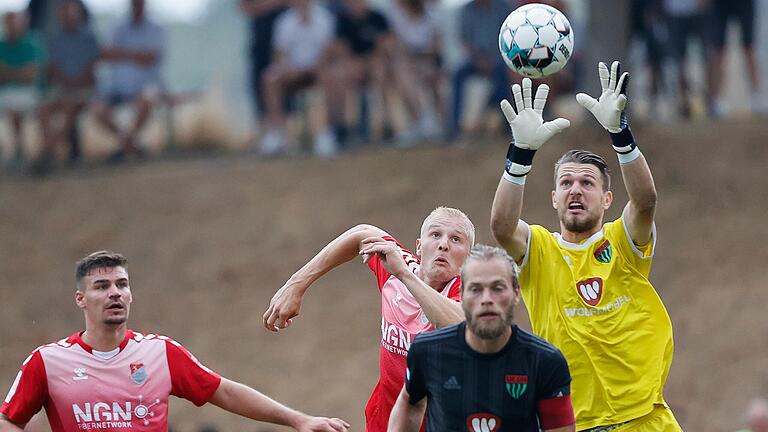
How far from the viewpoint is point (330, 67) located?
18.6m

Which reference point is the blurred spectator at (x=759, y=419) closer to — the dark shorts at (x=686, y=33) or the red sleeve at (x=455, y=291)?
the red sleeve at (x=455, y=291)

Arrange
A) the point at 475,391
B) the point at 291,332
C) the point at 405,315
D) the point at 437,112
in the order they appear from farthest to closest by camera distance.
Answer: the point at 437,112 → the point at 291,332 → the point at 405,315 → the point at 475,391

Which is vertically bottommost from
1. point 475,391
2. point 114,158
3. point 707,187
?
point 475,391

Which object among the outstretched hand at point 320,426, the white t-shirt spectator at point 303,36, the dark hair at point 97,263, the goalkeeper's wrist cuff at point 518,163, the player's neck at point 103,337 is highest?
the white t-shirt spectator at point 303,36

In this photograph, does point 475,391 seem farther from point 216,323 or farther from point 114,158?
point 114,158

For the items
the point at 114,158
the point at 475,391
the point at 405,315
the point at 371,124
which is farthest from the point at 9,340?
the point at 475,391

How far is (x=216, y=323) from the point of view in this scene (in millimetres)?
18656

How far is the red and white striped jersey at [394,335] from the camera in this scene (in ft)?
24.8

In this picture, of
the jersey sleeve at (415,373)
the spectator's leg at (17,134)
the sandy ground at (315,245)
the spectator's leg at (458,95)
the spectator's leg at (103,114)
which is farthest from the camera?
the spectator's leg at (17,134)

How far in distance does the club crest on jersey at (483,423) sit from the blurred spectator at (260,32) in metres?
12.9

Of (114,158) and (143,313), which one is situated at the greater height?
(114,158)

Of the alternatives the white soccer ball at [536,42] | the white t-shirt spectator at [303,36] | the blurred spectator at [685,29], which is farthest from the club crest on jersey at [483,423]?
the blurred spectator at [685,29]

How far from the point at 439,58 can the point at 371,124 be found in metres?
1.64

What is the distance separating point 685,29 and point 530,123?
493 inches
